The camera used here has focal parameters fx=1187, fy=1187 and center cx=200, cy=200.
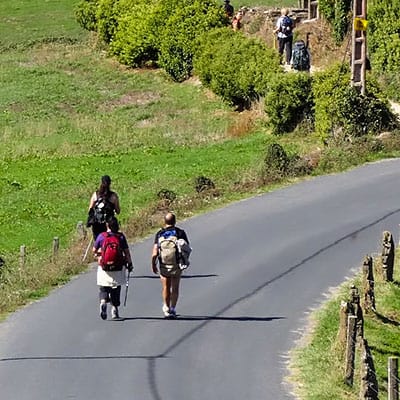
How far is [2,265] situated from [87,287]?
2.72 m

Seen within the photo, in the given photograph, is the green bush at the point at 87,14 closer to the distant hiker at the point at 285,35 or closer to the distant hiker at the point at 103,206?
the distant hiker at the point at 285,35

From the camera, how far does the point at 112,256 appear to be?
1720cm

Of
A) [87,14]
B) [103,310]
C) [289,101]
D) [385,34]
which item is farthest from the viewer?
[87,14]

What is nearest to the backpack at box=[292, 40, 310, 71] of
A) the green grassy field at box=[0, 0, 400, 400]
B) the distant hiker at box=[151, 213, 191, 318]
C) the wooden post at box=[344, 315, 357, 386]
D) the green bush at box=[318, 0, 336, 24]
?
the green grassy field at box=[0, 0, 400, 400]

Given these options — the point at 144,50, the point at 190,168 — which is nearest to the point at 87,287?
the point at 190,168

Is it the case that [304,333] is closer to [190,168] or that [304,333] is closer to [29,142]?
[190,168]

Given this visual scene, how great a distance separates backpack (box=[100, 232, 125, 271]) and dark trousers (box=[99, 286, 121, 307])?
0.30 m

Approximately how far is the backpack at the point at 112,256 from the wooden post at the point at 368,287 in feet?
13.6

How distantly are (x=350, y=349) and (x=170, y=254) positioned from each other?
3.56 meters

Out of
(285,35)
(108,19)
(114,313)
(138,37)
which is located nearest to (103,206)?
(114,313)

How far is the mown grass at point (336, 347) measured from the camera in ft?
48.1

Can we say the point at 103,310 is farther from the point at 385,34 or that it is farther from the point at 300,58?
the point at 385,34

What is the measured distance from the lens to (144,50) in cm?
5288

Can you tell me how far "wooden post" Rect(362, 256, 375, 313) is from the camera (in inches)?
746
